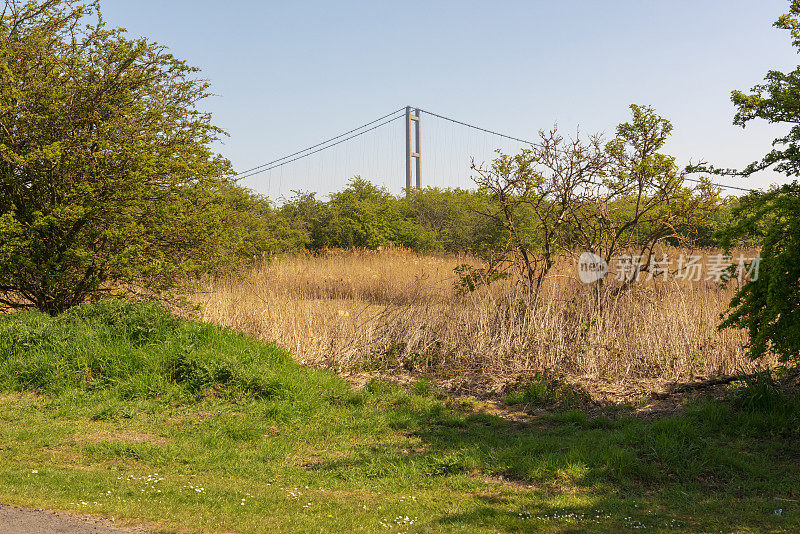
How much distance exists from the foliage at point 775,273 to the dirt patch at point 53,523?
18.1 ft

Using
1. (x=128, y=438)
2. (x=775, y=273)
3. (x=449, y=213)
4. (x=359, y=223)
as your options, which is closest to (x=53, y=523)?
(x=128, y=438)

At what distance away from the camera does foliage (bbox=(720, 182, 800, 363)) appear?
571 centimetres

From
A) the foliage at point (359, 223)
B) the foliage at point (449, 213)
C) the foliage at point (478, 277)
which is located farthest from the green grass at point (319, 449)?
the foliage at point (449, 213)

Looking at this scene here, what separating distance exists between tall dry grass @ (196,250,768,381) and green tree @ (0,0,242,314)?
1.60 m

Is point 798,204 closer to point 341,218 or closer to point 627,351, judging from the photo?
point 627,351

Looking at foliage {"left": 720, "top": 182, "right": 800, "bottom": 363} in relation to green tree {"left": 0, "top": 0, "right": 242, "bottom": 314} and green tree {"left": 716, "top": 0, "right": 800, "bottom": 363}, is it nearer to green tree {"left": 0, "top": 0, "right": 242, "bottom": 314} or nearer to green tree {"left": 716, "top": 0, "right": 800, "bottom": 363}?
green tree {"left": 716, "top": 0, "right": 800, "bottom": 363}

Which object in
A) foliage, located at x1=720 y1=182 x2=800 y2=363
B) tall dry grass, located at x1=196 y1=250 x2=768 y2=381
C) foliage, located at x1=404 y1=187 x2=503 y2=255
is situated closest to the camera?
foliage, located at x1=720 y1=182 x2=800 y2=363

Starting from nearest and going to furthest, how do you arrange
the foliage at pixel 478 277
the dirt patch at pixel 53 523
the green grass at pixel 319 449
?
the dirt patch at pixel 53 523 → the green grass at pixel 319 449 → the foliage at pixel 478 277

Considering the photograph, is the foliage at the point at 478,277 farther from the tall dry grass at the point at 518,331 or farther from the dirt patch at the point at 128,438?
the dirt patch at the point at 128,438

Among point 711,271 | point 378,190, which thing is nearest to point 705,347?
point 711,271

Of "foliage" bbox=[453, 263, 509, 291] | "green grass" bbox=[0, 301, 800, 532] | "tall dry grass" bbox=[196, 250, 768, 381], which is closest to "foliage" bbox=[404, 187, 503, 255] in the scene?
"foliage" bbox=[453, 263, 509, 291]

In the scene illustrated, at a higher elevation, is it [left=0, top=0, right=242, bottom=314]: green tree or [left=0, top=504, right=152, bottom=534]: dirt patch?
[left=0, top=0, right=242, bottom=314]: green tree

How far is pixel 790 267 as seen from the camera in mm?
5750

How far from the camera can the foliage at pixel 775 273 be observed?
5707 mm
